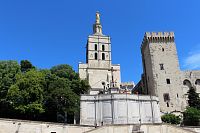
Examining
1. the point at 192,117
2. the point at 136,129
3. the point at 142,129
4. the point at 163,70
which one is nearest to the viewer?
the point at 136,129

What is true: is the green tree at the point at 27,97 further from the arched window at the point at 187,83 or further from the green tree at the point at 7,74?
the arched window at the point at 187,83

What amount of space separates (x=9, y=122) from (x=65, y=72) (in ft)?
61.4

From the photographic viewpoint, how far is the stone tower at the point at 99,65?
54.6m

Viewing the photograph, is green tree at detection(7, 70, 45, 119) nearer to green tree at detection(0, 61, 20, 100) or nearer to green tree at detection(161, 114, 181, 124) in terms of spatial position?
green tree at detection(0, 61, 20, 100)

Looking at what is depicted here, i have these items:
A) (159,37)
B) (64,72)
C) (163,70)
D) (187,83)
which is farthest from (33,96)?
(187,83)

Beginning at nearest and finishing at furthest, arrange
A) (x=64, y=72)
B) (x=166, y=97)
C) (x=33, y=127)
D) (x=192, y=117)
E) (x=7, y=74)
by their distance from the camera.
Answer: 1. (x=33, y=127)
2. (x=192, y=117)
3. (x=7, y=74)
4. (x=64, y=72)
5. (x=166, y=97)

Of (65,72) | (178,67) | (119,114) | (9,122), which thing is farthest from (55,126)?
(178,67)

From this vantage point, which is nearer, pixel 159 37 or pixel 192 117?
pixel 192 117

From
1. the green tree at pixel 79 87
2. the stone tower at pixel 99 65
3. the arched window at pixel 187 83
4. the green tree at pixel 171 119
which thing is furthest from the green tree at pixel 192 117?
the stone tower at pixel 99 65

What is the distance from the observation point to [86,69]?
5603 cm

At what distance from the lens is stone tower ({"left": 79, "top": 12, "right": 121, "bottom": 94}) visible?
54594 mm

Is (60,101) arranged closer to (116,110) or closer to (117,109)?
(116,110)

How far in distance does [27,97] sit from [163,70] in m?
26.7

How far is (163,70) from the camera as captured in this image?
4994 centimetres
